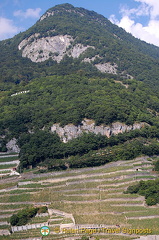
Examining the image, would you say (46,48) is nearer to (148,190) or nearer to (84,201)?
(84,201)

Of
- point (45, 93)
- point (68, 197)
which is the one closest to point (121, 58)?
point (45, 93)

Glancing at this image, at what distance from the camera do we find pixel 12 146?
77188 mm

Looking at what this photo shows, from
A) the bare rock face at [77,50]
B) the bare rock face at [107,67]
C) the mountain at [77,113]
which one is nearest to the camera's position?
the mountain at [77,113]

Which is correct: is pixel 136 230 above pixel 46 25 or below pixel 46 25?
below

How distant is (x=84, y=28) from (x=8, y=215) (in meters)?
143

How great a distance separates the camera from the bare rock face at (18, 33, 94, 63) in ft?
539

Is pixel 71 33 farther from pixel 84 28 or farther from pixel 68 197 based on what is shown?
pixel 68 197

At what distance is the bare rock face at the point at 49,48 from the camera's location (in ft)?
539

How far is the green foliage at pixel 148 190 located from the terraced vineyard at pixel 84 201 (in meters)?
0.83

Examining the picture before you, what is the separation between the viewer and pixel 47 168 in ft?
217

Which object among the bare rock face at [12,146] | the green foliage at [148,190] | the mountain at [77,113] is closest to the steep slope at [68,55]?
the mountain at [77,113]

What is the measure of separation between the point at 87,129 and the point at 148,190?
27600mm

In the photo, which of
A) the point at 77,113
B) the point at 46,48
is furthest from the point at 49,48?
the point at 77,113

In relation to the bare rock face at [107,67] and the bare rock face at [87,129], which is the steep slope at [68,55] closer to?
the bare rock face at [107,67]
